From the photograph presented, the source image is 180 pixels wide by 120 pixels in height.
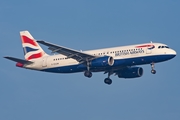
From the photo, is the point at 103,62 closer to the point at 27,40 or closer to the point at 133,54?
the point at 133,54

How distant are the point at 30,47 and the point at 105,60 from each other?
53.9 ft

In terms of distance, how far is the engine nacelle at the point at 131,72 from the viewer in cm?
9938

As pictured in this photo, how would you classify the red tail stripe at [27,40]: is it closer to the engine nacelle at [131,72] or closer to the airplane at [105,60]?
the airplane at [105,60]

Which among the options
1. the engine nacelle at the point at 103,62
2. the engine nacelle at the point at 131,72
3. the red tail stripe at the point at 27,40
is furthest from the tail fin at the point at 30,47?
the engine nacelle at the point at 131,72

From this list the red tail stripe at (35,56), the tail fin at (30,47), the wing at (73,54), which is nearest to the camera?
the wing at (73,54)

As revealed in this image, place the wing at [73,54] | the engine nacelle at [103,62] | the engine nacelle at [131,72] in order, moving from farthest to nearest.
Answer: the engine nacelle at [131,72]
the engine nacelle at [103,62]
the wing at [73,54]

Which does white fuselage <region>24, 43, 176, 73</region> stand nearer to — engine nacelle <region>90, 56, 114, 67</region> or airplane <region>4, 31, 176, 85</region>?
airplane <region>4, 31, 176, 85</region>

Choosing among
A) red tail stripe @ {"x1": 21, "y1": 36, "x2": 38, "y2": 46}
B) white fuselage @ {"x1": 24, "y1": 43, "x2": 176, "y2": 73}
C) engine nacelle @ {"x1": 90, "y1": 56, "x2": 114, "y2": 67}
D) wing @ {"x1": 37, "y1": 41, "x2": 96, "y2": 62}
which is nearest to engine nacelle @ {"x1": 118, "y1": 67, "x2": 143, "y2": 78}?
white fuselage @ {"x1": 24, "y1": 43, "x2": 176, "y2": 73}

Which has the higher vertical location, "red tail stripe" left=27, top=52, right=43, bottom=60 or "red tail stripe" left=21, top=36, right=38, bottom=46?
"red tail stripe" left=21, top=36, right=38, bottom=46

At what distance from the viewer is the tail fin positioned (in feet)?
334

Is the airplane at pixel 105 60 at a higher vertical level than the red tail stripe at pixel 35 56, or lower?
lower

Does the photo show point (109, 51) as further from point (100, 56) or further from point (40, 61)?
point (40, 61)

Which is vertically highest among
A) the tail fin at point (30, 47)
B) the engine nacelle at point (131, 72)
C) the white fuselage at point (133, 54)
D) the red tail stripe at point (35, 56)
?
the tail fin at point (30, 47)

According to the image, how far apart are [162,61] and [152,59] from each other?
1556 millimetres
